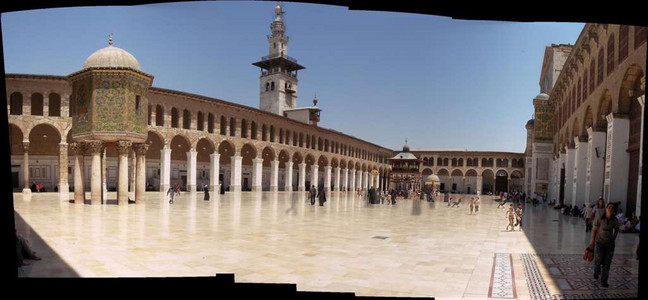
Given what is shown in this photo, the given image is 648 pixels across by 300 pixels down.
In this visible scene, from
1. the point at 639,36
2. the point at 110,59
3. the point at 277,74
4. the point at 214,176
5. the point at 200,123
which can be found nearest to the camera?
the point at 639,36

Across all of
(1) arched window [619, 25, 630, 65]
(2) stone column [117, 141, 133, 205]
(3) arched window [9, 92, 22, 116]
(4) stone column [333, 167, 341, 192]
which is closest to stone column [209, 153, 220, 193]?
(3) arched window [9, 92, 22, 116]

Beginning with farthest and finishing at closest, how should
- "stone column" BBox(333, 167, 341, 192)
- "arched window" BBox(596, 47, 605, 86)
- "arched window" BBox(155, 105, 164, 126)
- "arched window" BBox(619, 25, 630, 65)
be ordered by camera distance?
1. "stone column" BBox(333, 167, 341, 192)
2. "arched window" BBox(155, 105, 164, 126)
3. "arched window" BBox(596, 47, 605, 86)
4. "arched window" BBox(619, 25, 630, 65)

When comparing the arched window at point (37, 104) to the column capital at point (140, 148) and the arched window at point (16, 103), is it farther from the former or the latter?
the column capital at point (140, 148)

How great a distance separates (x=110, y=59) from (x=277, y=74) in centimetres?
4221

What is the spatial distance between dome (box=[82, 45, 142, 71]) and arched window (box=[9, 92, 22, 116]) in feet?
39.6

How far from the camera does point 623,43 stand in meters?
14.4

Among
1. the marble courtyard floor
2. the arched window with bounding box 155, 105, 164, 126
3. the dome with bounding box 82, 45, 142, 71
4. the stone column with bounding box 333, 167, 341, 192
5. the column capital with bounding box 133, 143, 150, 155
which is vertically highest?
the dome with bounding box 82, 45, 142, 71

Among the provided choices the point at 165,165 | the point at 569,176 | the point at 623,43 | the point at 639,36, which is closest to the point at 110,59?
the point at 165,165

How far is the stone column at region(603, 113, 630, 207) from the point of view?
14.5 metres

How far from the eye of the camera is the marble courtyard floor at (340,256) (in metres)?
5.92

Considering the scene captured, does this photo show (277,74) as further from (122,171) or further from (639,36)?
(639,36)

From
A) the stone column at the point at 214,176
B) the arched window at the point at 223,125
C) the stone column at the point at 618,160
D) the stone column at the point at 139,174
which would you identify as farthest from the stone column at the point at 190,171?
the stone column at the point at 618,160

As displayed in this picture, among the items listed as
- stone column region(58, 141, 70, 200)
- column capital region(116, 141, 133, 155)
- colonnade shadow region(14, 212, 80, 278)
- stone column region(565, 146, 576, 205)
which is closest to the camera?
colonnade shadow region(14, 212, 80, 278)

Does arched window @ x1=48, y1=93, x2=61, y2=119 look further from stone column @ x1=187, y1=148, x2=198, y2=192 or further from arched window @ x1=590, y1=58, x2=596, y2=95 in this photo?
arched window @ x1=590, y1=58, x2=596, y2=95
